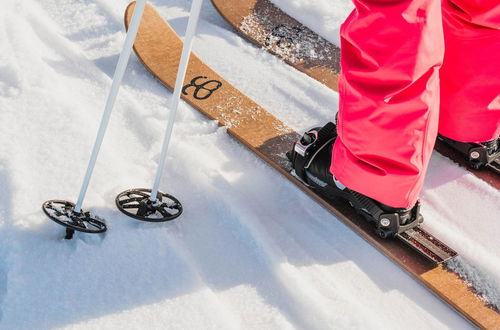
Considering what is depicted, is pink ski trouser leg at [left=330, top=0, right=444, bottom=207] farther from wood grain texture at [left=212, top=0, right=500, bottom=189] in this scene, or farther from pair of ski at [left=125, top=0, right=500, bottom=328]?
wood grain texture at [left=212, top=0, right=500, bottom=189]

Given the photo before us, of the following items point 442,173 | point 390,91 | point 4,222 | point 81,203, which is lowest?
point 4,222

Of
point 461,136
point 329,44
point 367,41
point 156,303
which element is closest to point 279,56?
point 329,44

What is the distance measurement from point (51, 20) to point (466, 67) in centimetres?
190

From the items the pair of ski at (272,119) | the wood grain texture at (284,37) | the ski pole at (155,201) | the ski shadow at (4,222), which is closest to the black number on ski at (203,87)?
the pair of ski at (272,119)

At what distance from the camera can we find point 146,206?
2.10m

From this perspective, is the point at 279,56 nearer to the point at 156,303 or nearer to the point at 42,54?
the point at 42,54

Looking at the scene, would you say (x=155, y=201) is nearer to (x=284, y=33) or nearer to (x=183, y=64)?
(x=183, y=64)

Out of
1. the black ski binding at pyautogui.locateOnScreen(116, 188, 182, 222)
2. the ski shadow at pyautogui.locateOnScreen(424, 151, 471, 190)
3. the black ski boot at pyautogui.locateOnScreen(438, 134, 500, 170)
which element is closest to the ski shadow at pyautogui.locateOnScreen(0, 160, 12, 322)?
the black ski binding at pyautogui.locateOnScreen(116, 188, 182, 222)

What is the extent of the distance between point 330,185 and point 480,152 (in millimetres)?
635

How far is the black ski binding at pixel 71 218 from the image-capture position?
1934 millimetres

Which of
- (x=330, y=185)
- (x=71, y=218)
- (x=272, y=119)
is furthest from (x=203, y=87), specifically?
(x=71, y=218)

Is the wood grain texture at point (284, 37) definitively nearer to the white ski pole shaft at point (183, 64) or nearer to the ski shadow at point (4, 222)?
the white ski pole shaft at point (183, 64)

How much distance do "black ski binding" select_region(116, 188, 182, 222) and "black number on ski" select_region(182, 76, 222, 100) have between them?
72cm

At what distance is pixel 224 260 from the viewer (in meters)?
2.07
